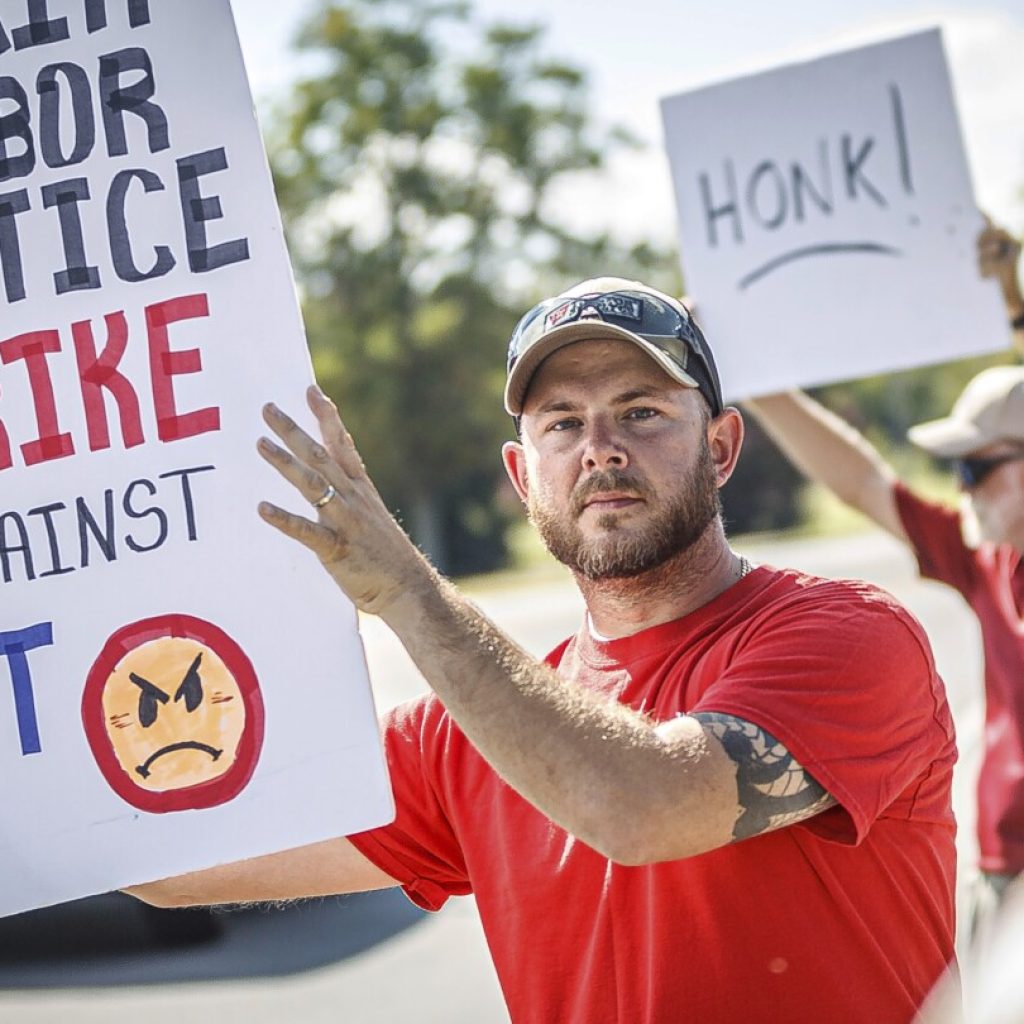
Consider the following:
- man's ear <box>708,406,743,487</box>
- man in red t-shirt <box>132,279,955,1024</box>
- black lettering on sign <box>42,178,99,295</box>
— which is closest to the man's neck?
man in red t-shirt <box>132,279,955,1024</box>

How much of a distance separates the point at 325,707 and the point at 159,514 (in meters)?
0.34

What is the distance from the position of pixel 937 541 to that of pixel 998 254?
2.63 feet

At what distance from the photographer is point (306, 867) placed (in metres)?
2.59

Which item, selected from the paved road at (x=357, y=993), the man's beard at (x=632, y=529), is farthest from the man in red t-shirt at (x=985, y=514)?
the paved road at (x=357, y=993)

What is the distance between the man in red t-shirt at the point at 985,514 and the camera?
4043mm

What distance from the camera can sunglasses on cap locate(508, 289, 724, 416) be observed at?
2422mm

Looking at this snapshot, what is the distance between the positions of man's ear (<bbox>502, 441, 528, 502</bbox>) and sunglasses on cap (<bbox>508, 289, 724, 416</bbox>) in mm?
195

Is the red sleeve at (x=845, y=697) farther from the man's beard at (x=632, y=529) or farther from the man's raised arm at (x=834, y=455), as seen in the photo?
the man's raised arm at (x=834, y=455)

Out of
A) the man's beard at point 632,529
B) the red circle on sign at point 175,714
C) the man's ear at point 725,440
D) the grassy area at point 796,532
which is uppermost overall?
the man's ear at point 725,440

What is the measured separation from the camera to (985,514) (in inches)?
167

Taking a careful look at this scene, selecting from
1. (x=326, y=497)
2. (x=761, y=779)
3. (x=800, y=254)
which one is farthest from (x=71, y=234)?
(x=800, y=254)

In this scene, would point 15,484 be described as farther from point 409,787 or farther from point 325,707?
point 409,787

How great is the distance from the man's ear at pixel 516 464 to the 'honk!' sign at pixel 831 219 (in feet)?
5.40

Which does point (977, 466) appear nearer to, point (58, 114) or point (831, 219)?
point (831, 219)
